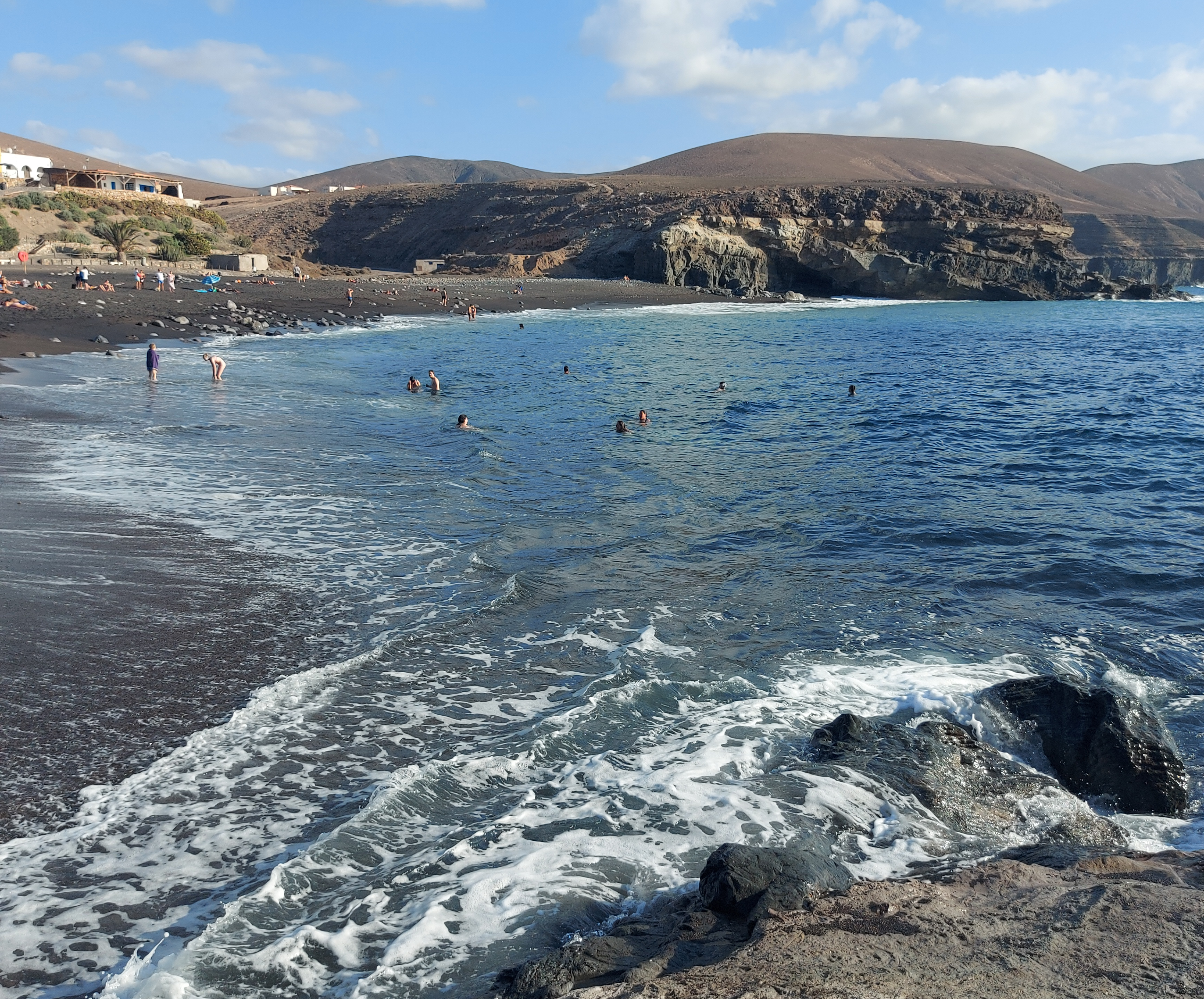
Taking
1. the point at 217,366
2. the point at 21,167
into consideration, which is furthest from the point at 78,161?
the point at 217,366

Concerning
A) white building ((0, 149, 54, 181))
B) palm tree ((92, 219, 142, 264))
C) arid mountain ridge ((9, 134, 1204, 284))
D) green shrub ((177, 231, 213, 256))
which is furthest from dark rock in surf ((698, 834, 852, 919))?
white building ((0, 149, 54, 181))

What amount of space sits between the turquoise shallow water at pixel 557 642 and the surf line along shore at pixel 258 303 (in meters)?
7.31

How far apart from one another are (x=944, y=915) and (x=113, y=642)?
22.9 feet

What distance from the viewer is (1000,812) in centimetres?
592

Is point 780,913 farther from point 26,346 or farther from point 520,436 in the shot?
point 26,346

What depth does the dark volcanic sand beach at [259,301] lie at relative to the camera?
1156 inches

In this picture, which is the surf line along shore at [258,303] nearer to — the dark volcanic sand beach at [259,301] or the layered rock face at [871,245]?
the dark volcanic sand beach at [259,301]

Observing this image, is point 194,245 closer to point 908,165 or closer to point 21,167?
point 21,167

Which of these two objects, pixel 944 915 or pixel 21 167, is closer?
pixel 944 915

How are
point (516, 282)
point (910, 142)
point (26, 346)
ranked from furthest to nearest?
point (910, 142) < point (516, 282) < point (26, 346)

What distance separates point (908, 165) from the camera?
168250 mm

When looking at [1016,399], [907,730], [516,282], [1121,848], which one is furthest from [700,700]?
[516,282]

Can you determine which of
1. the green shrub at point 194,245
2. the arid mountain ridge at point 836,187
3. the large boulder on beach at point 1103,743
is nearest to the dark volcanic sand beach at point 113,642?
the large boulder on beach at point 1103,743

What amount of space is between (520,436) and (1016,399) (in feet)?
53.9
